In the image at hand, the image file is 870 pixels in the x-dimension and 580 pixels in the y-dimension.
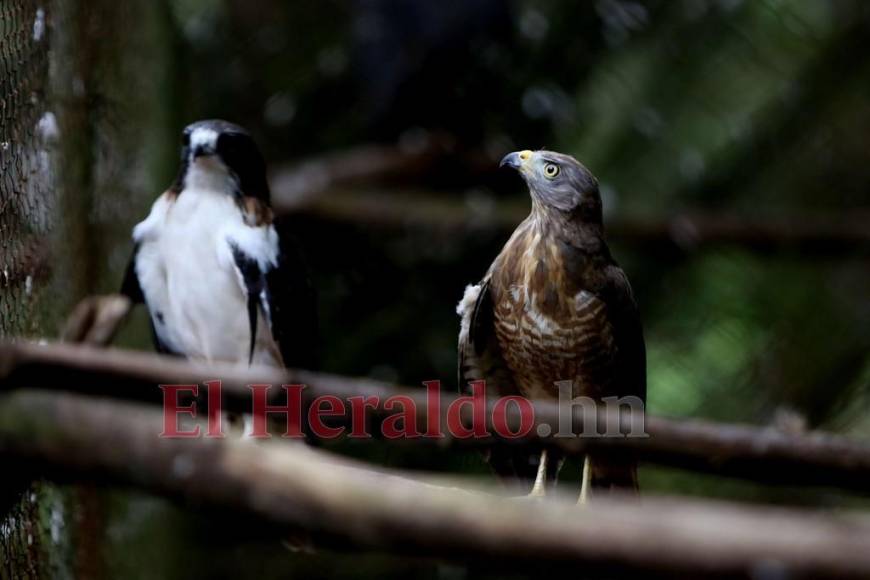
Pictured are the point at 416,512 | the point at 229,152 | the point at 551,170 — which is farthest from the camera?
the point at 229,152

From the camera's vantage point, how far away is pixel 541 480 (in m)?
1.94

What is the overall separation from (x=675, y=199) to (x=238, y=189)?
3.18 m

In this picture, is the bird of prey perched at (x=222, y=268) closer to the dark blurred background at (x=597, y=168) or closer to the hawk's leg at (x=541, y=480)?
the hawk's leg at (x=541, y=480)

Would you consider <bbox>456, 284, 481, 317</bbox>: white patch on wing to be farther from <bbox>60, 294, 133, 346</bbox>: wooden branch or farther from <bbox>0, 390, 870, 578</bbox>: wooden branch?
<bbox>0, 390, 870, 578</bbox>: wooden branch

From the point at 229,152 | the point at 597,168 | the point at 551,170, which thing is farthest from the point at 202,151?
the point at 597,168

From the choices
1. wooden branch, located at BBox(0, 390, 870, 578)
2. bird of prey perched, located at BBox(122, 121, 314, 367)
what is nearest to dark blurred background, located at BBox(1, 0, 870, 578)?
bird of prey perched, located at BBox(122, 121, 314, 367)

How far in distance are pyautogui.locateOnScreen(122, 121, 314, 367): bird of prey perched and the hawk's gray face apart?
0.55 meters

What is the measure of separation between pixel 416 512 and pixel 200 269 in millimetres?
1372

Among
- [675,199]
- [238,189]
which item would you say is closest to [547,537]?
[238,189]

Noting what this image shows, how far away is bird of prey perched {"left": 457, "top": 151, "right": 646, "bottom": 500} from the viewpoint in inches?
66.5

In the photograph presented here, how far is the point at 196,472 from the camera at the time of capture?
1.03 metres

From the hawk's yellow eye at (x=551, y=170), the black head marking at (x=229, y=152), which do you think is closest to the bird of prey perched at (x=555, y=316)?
the hawk's yellow eye at (x=551, y=170)

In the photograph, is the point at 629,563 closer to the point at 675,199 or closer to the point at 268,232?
the point at 268,232

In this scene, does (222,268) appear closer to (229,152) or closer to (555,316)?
(229,152)
